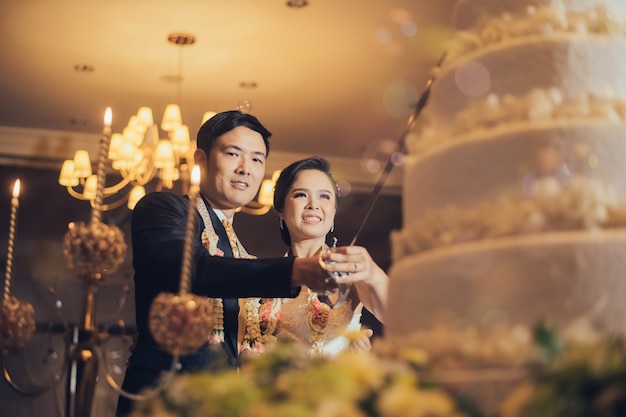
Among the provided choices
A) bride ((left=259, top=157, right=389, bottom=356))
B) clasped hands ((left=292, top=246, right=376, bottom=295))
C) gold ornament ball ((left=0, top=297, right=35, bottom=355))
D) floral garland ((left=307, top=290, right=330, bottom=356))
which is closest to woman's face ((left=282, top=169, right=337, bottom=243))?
bride ((left=259, top=157, right=389, bottom=356))

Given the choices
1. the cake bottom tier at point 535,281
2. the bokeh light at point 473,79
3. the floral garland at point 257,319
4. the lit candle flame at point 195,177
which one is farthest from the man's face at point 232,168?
the cake bottom tier at point 535,281

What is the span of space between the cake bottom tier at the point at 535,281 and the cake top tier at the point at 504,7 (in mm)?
677

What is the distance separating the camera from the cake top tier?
224cm

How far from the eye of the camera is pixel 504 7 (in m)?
2.30

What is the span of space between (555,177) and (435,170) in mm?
283

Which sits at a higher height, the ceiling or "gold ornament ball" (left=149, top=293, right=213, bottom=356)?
the ceiling

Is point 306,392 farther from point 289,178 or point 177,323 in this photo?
point 289,178

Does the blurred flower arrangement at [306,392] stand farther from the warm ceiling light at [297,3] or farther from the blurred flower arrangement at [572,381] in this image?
the warm ceiling light at [297,3]

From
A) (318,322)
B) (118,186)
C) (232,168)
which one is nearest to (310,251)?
(318,322)

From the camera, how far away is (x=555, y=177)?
1.94m

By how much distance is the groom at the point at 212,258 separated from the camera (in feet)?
9.29

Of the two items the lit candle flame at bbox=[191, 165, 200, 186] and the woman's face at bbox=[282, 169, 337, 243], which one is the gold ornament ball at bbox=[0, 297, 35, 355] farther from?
the woman's face at bbox=[282, 169, 337, 243]

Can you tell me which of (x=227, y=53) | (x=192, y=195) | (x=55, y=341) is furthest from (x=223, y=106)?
(x=192, y=195)

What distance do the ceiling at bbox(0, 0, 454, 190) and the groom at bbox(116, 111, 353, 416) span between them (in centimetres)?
335
